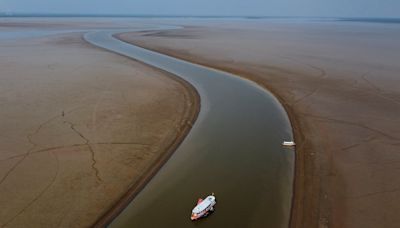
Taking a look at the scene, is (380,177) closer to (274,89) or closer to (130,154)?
(130,154)

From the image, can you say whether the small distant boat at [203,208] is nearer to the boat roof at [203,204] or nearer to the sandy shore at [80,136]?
the boat roof at [203,204]

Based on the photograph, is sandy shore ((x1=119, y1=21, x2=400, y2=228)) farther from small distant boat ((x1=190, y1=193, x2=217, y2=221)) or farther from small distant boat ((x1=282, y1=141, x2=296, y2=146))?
small distant boat ((x1=190, y1=193, x2=217, y2=221))

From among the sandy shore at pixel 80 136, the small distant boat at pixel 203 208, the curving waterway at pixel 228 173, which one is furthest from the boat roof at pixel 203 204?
the sandy shore at pixel 80 136

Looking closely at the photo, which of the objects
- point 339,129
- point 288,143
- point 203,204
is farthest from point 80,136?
point 339,129

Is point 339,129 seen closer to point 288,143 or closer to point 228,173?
point 288,143

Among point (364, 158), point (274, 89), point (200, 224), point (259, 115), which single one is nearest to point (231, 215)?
point (200, 224)

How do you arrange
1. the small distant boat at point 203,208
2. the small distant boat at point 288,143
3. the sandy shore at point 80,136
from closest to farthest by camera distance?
the small distant boat at point 203,208 → the sandy shore at point 80,136 → the small distant boat at point 288,143
